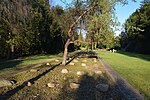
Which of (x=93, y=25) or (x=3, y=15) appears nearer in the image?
(x=3, y=15)

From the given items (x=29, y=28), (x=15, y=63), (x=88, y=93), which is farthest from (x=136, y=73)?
(x=29, y=28)

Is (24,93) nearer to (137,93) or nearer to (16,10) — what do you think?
(137,93)

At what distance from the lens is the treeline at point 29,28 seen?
1474 cm

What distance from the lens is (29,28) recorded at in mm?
30125

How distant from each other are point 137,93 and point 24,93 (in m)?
3.95

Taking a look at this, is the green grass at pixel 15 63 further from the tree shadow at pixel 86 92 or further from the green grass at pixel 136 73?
the green grass at pixel 136 73

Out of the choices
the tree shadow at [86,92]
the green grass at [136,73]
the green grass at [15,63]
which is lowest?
the green grass at [136,73]

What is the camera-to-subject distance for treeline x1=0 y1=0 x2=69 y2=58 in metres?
14.7

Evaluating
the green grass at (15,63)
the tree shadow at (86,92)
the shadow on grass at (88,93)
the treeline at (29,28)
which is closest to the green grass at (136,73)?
the shadow on grass at (88,93)

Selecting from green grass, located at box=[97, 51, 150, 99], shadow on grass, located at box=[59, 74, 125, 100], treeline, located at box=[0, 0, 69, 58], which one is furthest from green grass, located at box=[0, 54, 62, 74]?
green grass, located at box=[97, 51, 150, 99]

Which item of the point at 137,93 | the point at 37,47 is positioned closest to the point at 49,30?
the point at 37,47

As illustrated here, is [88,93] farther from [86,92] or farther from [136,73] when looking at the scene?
[136,73]

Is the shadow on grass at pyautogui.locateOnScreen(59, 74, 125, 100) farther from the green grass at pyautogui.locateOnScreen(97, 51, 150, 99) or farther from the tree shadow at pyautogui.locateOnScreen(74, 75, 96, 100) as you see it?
the green grass at pyautogui.locateOnScreen(97, 51, 150, 99)

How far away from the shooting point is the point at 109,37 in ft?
56.7
